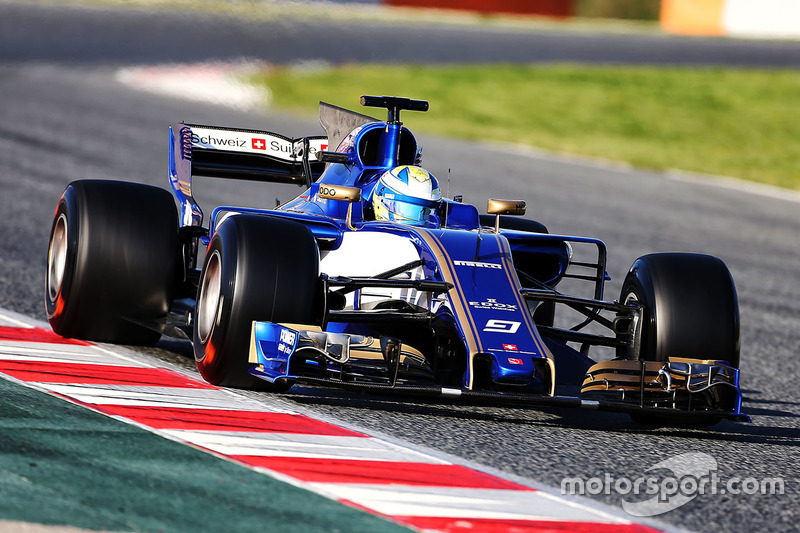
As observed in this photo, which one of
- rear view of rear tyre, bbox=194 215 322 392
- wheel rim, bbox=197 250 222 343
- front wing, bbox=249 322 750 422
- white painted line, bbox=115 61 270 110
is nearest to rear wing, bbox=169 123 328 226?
wheel rim, bbox=197 250 222 343

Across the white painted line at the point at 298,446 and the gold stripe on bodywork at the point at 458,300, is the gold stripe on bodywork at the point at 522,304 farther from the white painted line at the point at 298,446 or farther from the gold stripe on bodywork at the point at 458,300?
A: the white painted line at the point at 298,446

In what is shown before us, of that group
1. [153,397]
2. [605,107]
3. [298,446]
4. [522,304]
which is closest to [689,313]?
[522,304]

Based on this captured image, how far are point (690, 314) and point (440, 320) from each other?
4.12ft

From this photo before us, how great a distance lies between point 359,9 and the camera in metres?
42.2

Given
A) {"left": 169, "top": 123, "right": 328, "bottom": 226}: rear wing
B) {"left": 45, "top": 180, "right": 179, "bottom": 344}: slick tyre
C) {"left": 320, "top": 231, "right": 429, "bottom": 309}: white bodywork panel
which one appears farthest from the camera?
{"left": 169, "top": 123, "right": 328, "bottom": 226}: rear wing

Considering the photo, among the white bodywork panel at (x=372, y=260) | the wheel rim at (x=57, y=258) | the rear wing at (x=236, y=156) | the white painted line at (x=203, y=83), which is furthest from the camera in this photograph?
the white painted line at (x=203, y=83)

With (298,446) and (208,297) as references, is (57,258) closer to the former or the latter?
(208,297)

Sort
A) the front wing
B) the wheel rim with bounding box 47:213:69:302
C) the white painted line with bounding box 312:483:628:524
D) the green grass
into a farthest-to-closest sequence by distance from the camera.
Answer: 1. the green grass
2. the wheel rim with bounding box 47:213:69:302
3. the front wing
4. the white painted line with bounding box 312:483:628:524

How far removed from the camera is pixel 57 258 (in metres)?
7.63

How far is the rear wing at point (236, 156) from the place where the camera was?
27.5 ft

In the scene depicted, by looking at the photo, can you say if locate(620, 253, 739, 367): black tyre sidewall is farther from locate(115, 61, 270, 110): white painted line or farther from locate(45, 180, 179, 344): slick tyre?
locate(115, 61, 270, 110): white painted line

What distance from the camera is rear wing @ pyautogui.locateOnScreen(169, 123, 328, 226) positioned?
8391mm

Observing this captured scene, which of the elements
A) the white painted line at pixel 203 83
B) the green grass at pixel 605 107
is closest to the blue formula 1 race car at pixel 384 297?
the green grass at pixel 605 107

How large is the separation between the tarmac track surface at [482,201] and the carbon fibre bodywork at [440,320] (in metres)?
0.21
